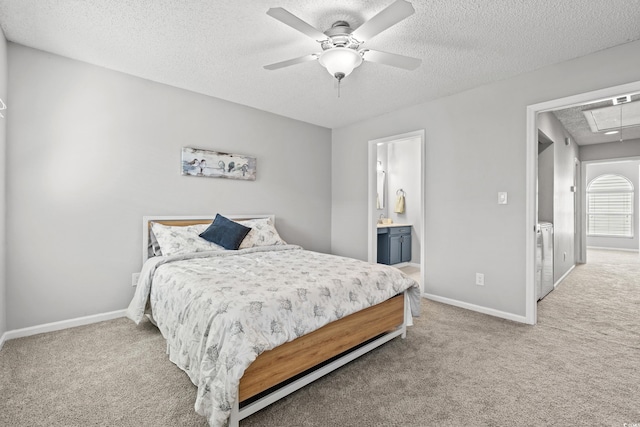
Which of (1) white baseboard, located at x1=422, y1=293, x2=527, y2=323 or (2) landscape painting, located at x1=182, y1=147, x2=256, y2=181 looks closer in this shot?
(1) white baseboard, located at x1=422, y1=293, x2=527, y2=323

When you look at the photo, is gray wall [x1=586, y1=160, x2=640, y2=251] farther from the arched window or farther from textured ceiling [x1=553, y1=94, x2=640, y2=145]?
textured ceiling [x1=553, y1=94, x2=640, y2=145]

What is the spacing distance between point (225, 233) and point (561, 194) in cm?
482

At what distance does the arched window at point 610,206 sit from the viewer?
759cm

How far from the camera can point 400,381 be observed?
1913mm

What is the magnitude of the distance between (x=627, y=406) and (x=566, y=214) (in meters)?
3.95

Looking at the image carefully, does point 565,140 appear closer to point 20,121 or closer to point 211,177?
point 211,177

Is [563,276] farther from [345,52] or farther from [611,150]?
[345,52]

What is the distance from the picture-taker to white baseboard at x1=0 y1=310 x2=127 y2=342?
8.15ft

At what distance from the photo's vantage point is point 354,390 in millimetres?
1818

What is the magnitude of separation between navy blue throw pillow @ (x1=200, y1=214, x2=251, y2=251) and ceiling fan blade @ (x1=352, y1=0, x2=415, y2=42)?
7.21ft

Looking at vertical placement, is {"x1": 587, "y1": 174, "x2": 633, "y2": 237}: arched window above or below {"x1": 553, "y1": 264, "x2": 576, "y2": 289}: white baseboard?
above

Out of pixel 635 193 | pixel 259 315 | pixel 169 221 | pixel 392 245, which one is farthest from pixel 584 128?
pixel 169 221

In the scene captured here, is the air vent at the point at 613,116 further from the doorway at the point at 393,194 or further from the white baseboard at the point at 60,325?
the white baseboard at the point at 60,325

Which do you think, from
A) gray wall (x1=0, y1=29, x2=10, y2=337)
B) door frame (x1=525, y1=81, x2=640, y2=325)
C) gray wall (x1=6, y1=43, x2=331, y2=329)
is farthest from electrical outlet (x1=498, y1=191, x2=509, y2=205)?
gray wall (x1=0, y1=29, x2=10, y2=337)
